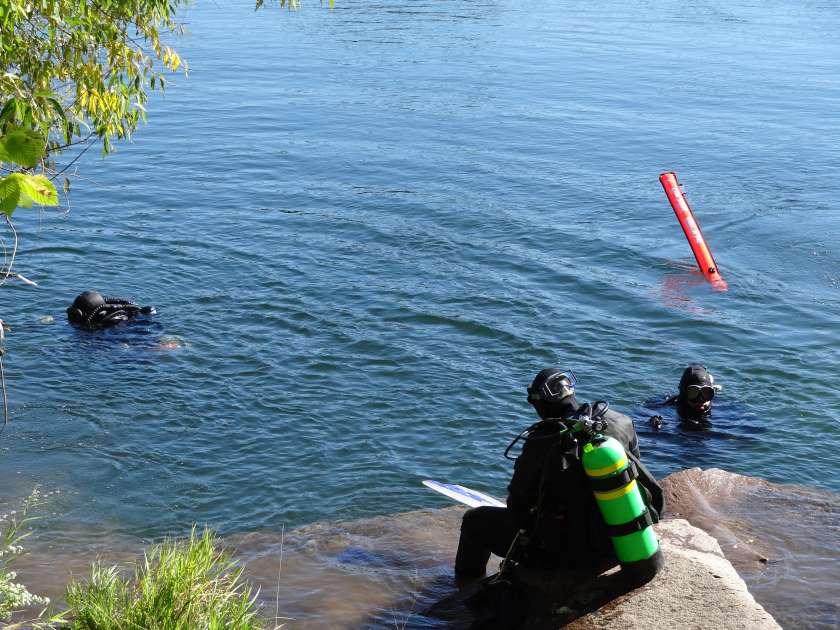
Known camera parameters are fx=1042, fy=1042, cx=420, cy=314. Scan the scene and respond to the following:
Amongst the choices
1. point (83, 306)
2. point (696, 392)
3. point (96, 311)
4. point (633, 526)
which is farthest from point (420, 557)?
point (83, 306)

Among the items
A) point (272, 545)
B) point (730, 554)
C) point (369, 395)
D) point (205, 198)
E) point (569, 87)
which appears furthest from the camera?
point (569, 87)

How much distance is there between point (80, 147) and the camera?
24.6m

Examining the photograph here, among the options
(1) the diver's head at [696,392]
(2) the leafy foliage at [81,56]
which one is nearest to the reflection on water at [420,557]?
(1) the diver's head at [696,392]

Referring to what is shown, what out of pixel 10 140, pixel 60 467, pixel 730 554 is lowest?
pixel 60 467

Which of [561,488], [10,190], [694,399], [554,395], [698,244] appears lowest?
[694,399]

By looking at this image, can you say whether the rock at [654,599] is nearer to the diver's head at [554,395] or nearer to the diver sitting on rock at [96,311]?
the diver's head at [554,395]

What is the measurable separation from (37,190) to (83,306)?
10291 mm

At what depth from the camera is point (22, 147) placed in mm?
4285

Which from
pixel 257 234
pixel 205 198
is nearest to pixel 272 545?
pixel 257 234

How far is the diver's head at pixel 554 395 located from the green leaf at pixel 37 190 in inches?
133

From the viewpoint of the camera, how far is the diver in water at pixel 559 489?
663cm

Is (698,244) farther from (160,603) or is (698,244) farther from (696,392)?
(160,603)

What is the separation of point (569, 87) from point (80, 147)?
15.6 metres

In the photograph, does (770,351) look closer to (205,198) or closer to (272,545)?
(272,545)
